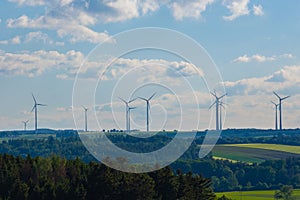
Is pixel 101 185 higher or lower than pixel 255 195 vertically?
higher

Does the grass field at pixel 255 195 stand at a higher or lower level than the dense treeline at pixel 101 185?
lower

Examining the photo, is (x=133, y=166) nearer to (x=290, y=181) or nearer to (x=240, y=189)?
(x=240, y=189)

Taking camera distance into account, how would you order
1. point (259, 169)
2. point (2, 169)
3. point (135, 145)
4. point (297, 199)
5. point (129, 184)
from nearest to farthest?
point (129, 184)
point (2, 169)
point (135, 145)
point (297, 199)
point (259, 169)

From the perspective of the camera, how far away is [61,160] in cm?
9738

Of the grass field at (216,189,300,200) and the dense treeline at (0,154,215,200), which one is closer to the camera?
the dense treeline at (0,154,215,200)

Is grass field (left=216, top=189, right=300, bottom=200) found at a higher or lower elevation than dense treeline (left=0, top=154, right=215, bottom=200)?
lower

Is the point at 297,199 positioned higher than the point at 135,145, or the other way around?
the point at 135,145

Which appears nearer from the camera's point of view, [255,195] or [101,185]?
[101,185]

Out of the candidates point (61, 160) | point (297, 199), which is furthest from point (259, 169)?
point (61, 160)

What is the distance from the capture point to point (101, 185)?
70250mm

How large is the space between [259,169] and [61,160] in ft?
354

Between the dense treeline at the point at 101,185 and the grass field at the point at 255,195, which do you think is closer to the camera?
the dense treeline at the point at 101,185

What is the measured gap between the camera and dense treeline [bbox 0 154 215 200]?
69.7 metres

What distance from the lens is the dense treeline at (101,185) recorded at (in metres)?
69.7
